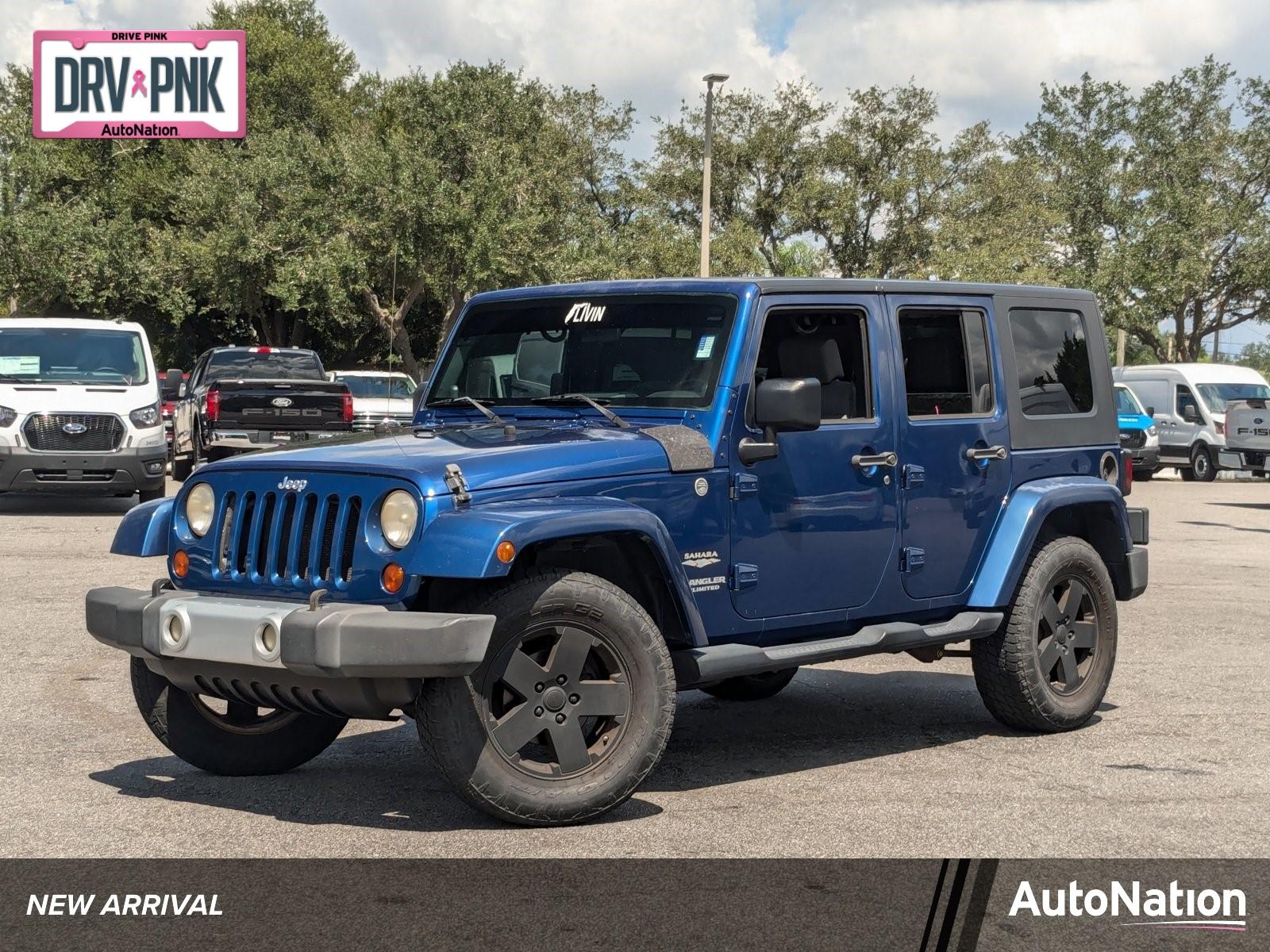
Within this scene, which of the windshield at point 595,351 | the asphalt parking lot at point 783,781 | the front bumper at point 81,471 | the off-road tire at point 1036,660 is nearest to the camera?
the asphalt parking lot at point 783,781

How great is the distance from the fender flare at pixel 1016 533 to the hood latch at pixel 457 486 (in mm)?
2622

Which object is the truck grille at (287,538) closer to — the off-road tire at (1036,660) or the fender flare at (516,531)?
the fender flare at (516,531)

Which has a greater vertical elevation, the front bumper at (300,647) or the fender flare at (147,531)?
the fender flare at (147,531)

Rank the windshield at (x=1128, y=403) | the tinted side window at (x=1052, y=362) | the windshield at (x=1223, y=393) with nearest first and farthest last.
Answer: the tinted side window at (x=1052, y=362) < the windshield at (x=1128, y=403) < the windshield at (x=1223, y=393)

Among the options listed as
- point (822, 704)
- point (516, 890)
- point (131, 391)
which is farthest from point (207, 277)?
point (516, 890)

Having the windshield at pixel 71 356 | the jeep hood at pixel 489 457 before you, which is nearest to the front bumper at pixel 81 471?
the windshield at pixel 71 356

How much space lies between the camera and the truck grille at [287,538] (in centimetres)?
551

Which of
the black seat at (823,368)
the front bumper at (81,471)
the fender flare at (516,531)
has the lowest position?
the front bumper at (81,471)

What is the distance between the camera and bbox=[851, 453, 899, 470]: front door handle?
666 centimetres

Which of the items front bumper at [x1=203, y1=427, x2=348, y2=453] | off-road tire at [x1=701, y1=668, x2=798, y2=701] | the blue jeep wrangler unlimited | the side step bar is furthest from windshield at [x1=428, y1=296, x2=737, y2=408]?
front bumper at [x1=203, y1=427, x2=348, y2=453]

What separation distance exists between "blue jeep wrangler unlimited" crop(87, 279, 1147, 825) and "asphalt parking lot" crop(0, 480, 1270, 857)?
0.27 m

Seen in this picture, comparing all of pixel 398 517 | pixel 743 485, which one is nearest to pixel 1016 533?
pixel 743 485

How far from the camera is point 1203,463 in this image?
31.6 metres

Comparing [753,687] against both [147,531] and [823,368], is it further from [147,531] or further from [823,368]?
[147,531]
